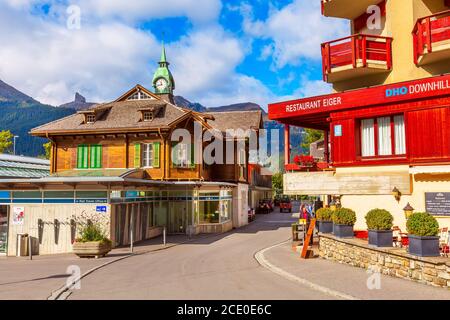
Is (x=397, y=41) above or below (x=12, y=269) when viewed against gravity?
above

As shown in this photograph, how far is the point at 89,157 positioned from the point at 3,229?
9.31 meters

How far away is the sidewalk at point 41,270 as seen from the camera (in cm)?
1216

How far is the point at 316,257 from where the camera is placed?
17000 mm

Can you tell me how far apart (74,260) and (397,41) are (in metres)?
16.1

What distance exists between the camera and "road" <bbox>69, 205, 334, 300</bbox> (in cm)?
1113

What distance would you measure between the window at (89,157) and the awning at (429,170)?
22.0 meters

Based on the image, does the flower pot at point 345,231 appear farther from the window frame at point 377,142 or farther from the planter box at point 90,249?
the planter box at point 90,249

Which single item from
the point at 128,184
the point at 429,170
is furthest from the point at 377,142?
the point at 128,184

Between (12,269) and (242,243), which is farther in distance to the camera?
(242,243)

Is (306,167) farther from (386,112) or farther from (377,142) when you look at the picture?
(386,112)

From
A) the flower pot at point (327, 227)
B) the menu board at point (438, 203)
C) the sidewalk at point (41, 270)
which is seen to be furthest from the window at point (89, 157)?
the menu board at point (438, 203)

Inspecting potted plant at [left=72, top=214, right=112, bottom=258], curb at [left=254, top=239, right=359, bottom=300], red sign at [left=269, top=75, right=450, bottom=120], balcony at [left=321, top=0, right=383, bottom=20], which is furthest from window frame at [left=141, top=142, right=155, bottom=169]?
balcony at [left=321, top=0, right=383, bottom=20]

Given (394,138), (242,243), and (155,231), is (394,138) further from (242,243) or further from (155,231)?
(155,231)
